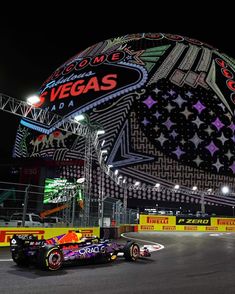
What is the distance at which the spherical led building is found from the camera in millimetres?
65312

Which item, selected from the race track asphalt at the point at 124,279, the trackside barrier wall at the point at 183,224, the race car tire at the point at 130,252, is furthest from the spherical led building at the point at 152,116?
the race track asphalt at the point at 124,279

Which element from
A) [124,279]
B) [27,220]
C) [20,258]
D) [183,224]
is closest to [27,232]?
[20,258]

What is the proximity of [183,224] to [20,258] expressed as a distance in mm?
34666

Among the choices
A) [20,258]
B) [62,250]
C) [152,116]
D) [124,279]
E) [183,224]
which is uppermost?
[152,116]

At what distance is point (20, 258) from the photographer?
29.0 feet

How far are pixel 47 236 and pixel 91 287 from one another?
8.81 m

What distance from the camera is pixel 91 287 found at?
660cm

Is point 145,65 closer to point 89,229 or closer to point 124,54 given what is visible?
point 124,54

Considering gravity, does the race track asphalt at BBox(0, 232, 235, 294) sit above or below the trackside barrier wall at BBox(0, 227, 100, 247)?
below

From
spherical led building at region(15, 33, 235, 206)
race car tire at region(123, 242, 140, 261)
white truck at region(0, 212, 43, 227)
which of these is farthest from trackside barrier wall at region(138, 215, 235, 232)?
race car tire at region(123, 242, 140, 261)

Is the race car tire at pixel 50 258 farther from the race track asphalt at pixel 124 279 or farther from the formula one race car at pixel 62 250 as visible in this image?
the race track asphalt at pixel 124 279

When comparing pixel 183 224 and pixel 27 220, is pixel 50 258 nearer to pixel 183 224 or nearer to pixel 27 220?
pixel 27 220

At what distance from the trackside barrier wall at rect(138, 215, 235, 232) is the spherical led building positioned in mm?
20586

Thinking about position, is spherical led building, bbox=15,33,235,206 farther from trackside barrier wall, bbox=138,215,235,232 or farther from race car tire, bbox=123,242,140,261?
race car tire, bbox=123,242,140,261
